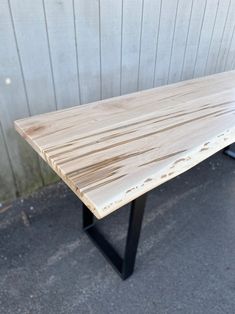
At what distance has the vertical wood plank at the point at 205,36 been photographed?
5.90 ft

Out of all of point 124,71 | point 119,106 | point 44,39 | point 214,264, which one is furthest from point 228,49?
point 214,264

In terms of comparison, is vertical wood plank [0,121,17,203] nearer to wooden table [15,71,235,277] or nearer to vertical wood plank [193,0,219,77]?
wooden table [15,71,235,277]

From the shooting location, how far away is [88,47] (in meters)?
1.34

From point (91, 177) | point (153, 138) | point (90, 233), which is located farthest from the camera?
point (90, 233)

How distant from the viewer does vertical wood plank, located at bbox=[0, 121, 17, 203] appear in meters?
→ 1.34

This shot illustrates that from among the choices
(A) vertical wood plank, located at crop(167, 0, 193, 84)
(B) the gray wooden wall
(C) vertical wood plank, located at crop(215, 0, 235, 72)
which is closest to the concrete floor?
(B) the gray wooden wall

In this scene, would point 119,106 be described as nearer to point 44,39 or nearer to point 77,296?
point 44,39

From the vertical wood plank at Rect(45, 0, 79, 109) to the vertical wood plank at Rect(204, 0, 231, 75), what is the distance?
50.2 inches

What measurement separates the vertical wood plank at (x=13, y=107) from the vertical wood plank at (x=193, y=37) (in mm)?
1273

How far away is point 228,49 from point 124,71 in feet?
3.94

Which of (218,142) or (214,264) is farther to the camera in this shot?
(214,264)

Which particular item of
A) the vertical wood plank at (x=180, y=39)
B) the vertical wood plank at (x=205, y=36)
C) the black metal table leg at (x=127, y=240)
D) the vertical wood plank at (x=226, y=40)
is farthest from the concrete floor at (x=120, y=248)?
the vertical wood plank at (x=226, y=40)

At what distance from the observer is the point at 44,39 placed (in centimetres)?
119

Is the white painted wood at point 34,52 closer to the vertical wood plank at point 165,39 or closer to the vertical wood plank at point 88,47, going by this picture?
the vertical wood plank at point 88,47
